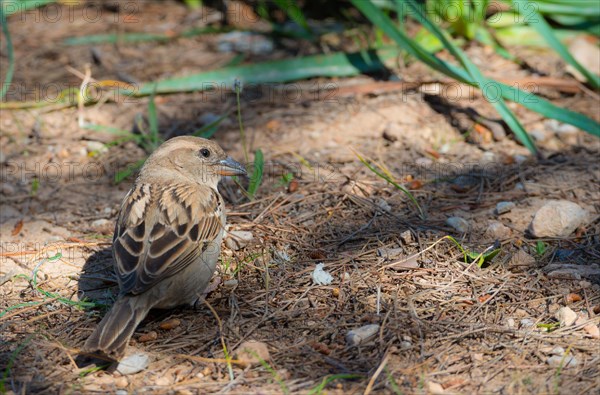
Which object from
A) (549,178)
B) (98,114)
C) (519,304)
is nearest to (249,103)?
(98,114)

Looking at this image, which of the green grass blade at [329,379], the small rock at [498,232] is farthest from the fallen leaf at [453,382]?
the small rock at [498,232]

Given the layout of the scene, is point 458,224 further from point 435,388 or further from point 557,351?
point 435,388

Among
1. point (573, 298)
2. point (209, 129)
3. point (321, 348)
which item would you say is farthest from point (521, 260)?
point (209, 129)

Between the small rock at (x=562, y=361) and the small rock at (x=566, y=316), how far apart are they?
11.9 inches

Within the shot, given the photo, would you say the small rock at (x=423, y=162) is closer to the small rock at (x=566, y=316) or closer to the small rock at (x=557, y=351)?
the small rock at (x=566, y=316)

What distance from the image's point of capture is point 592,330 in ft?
12.8

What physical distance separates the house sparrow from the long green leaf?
1.91 meters

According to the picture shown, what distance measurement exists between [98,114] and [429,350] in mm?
3941

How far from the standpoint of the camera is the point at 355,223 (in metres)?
5.01

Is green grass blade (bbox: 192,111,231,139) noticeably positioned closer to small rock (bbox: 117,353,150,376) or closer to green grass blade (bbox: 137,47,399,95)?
green grass blade (bbox: 137,47,399,95)

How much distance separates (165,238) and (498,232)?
6.87 ft

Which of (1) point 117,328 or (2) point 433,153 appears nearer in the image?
(1) point 117,328

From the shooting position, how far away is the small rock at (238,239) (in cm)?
491

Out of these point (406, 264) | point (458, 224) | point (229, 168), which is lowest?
point (406, 264)
